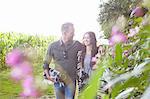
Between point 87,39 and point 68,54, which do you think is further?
point 68,54

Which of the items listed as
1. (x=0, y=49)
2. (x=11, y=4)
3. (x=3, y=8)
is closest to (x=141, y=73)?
(x=0, y=49)

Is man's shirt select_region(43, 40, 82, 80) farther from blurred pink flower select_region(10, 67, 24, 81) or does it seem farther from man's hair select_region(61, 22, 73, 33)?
blurred pink flower select_region(10, 67, 24, 81)

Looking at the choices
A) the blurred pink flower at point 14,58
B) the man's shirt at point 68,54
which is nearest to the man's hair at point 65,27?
the man's shirt at point 68,54

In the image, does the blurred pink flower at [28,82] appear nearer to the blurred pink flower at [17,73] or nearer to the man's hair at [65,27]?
the blurred pink flower at [17,73]

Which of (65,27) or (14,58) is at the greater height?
(14,58)

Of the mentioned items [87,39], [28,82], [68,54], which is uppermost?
[28,82]

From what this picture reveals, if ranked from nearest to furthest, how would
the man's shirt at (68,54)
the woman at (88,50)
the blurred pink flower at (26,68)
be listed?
the blurred pink flower at (26,68) → the woman at (88,50) → the man's shirt at (68,54)

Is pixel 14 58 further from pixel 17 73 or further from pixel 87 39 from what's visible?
pixel 87 39

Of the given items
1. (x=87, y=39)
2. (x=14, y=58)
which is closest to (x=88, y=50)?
(x=87, y=39)

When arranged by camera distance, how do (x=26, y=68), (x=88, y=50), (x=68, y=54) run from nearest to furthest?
(x=26, y=68), (x=88, y=50), (x=68, y=54)

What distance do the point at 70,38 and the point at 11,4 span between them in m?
16.9

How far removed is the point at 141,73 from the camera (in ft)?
2.60

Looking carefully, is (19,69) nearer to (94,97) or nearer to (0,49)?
(94,97)

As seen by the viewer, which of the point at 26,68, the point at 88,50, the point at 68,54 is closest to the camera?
the point at 26,68
